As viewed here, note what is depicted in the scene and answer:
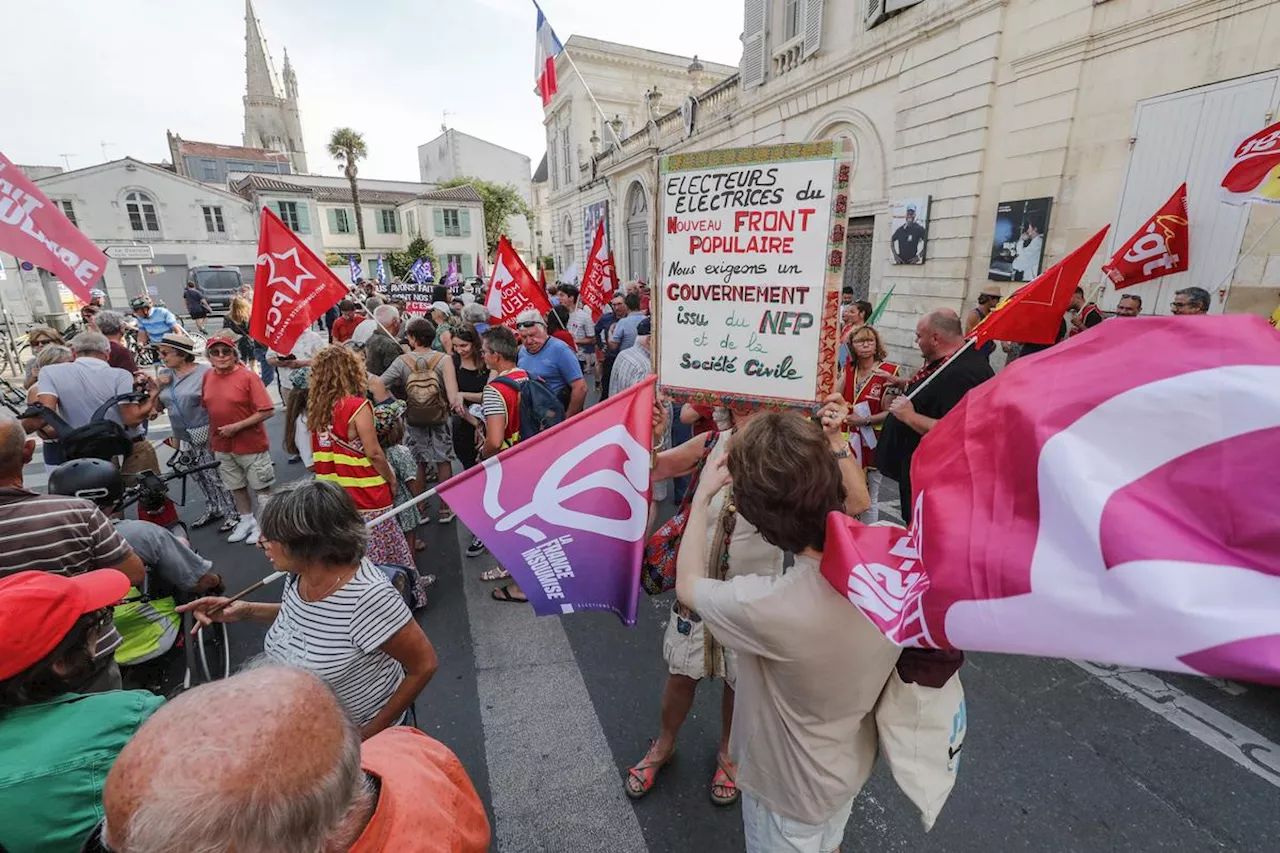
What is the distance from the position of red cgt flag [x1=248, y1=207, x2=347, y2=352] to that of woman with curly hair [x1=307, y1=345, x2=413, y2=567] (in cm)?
162

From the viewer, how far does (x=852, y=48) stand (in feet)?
33.6

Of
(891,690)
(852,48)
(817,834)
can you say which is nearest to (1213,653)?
(891,690)

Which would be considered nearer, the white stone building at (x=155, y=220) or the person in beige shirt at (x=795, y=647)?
the person in beige shirt at (x=795, y=647)

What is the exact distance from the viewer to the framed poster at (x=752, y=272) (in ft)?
7.64

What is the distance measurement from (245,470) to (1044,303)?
242 inches

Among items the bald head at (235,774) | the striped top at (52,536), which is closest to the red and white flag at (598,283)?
the striped top at (52,536)

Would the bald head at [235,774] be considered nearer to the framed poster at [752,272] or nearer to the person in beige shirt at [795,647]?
the person in beige shirt at [795,647]

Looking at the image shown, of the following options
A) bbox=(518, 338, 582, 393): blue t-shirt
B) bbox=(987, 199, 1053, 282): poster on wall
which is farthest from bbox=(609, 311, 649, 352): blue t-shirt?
bbox=(987, 199, 1053, 282): poster on wall

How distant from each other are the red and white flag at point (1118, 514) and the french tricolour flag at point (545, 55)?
33.3 ft

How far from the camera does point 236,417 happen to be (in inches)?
183

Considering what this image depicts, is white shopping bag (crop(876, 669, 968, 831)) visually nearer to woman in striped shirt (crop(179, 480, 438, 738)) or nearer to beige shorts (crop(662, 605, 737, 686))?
beige shorts (crop(662, 605, 737, 686))

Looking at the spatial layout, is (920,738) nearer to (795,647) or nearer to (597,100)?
(795,647)

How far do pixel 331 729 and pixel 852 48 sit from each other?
12551 mm

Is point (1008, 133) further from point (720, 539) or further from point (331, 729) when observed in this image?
point (331, 729)
